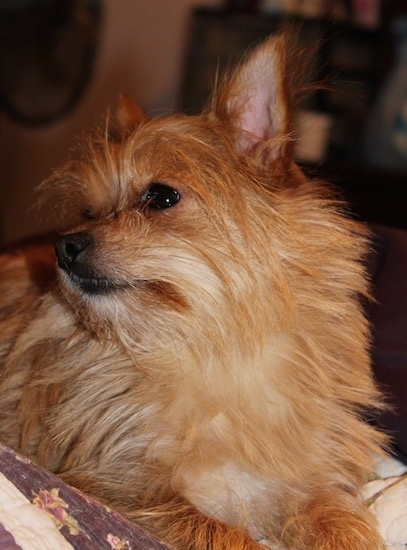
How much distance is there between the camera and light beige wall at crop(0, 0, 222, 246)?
4.91 meters

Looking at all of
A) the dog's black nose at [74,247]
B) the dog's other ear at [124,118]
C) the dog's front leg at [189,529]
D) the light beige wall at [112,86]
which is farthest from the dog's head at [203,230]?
the light beige wall at [112,86]

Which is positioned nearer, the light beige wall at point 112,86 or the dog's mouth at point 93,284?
the dog's mouth at point 93,284

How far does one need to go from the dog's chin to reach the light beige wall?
3.31 metres

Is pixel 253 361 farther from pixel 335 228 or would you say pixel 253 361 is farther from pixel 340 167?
pixel 340 167

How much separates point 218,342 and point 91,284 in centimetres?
26

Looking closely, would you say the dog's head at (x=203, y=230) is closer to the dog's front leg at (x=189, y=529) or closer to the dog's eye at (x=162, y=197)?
the dog's eye at (x=162, y=197)

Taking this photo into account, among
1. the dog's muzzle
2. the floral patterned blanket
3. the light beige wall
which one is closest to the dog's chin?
the dog's muzzle

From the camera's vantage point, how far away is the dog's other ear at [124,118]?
189cm

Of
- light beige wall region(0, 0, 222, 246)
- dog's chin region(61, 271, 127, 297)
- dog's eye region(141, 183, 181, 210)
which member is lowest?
light beige wall region(0, 0, 222, 246)

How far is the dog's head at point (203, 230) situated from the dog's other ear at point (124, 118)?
18 centimetres

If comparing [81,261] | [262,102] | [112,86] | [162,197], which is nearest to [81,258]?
[81,261]

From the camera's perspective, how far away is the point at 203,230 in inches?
62.5

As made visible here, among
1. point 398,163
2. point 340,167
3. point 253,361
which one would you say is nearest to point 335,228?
point 253,361

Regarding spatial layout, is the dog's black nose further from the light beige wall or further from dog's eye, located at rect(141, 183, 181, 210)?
the light beige wall
